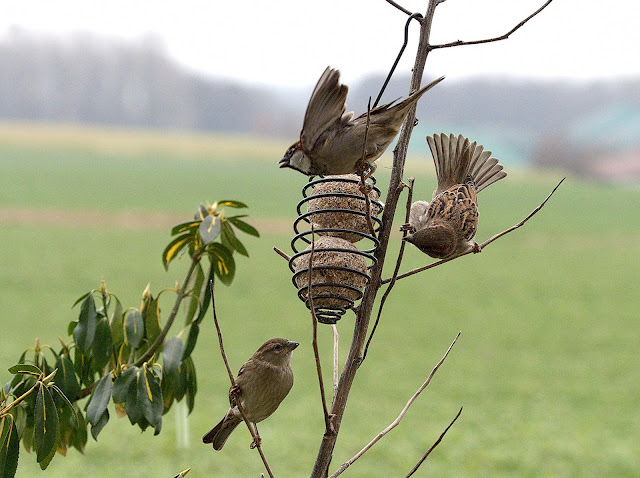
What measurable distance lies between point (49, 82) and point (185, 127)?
13.5 m

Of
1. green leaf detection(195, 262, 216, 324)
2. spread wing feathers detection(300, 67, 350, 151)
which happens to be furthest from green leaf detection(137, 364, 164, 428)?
spread wing feathers detection(300, 67, 350, 151)

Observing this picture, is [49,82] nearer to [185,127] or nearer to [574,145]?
[185,127]

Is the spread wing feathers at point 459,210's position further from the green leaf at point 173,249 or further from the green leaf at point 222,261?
the green leaf at point 173,249

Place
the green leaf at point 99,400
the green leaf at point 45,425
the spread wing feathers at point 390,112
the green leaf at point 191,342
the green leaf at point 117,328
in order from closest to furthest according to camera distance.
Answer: the green leaf at point 45,425 < the spread wing feathers at point 390,112 < the green leaf at point 99,400 < the green leaf at point 191,342 < the green leaf at point 117,328

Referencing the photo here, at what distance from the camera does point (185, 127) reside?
6694 centimetres

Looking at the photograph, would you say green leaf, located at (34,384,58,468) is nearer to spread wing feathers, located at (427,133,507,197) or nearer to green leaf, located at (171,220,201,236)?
green leaf, located at (171,220,201,236)

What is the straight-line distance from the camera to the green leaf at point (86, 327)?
200 centimetres

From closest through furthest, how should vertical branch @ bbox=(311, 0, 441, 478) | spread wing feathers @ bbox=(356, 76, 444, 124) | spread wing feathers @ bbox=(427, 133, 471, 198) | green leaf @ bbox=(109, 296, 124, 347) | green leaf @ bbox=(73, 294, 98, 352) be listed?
vertical branch @ bbox=(311, 0, 441, 478)
spread wing feathers @ bbox=(356, 76, 444, 124)
green leaf @ bbox=(73, 294, 98, 352)
green leaf @ bbox=(109, 296, 124, 347)
spread wing feathers @ bbox=(427, 133, 471, 198)

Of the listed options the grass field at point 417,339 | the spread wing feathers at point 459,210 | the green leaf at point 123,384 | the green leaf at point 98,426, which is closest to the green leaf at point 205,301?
the green leaf at point 123,384

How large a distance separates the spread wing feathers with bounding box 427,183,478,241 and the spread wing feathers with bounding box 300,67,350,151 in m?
0.56

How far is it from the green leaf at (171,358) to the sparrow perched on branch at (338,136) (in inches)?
22.7

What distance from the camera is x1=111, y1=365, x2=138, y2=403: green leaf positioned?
193 centimetres

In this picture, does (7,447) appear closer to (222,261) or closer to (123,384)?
(123,384)

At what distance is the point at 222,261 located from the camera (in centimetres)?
227
